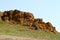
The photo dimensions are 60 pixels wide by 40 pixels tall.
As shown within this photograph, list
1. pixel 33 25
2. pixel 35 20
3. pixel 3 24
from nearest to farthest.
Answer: pixel 3 24 < pixel 33 25 < pixel 35 20

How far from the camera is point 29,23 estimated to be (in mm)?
45625

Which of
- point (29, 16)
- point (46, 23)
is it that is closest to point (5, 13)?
point (29, 16)

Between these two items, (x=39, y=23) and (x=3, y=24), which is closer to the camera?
(x=3, y=24)

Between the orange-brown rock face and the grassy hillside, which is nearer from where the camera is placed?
the grassy hillside

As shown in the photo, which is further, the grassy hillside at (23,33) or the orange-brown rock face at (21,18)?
the orange-brown rock face at (21,18)

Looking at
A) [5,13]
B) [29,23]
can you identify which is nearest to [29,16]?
[29,23]

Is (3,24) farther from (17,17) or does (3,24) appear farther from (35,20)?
(35,20)

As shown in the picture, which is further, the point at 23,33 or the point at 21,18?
the point at 21,18

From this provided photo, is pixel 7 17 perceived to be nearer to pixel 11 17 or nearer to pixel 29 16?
pixel 11 17

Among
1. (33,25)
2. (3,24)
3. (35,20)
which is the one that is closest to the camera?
(3,24)

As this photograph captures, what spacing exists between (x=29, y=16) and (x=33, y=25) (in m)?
2.65

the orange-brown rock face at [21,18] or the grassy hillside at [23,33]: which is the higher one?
the orange-brown rock face at [21,18]

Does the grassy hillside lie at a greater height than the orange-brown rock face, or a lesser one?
A: lesser

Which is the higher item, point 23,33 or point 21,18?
point 21,18
